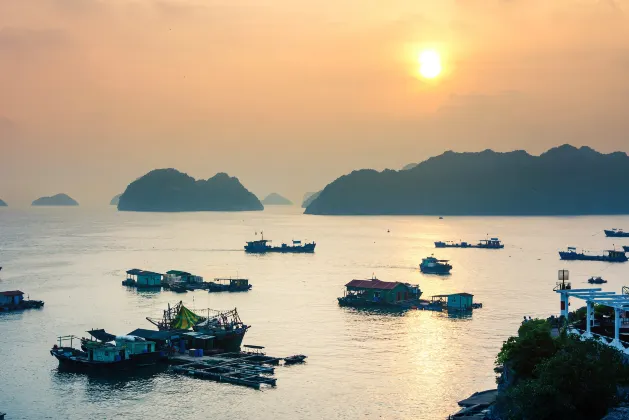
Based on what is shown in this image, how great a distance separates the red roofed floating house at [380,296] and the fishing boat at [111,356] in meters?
29.7

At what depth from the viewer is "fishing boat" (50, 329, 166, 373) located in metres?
47.2

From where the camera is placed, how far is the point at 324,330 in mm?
60844

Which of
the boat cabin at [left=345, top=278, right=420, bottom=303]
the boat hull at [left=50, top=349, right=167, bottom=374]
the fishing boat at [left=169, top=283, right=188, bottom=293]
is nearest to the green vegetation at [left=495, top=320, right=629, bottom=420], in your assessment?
the boat hull at [left=50, top=349, right=167, bottom=374]

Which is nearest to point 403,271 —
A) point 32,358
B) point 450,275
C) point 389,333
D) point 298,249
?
point 450,275

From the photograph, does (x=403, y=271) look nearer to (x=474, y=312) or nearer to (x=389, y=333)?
(x=474, y=312)

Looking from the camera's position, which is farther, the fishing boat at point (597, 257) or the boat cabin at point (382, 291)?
the fishing boat at point (597, 257)

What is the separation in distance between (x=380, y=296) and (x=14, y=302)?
38290 mm

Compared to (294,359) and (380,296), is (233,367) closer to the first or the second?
(294,359)

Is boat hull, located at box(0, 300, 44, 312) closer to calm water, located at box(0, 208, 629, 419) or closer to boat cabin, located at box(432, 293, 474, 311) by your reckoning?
calm water, located at box(0, 208, 629, 419)

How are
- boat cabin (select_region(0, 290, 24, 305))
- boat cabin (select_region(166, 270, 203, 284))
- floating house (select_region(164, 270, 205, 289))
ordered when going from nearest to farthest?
boat cabin (select_region(0, 290, 24, 305))
floating house (select_region(164, 270, 205, 289))
boat cabin (select_region(166, 270, 203, 284))

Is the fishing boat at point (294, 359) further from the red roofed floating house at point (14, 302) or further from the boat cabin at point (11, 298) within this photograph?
the boat cabin at point (11, 298)

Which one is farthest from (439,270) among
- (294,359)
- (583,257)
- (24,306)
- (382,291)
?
(294,359)

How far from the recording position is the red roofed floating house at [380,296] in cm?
7488

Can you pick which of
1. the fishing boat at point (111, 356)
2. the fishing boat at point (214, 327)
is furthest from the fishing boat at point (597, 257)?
the fishing boat at point (111, 356)
